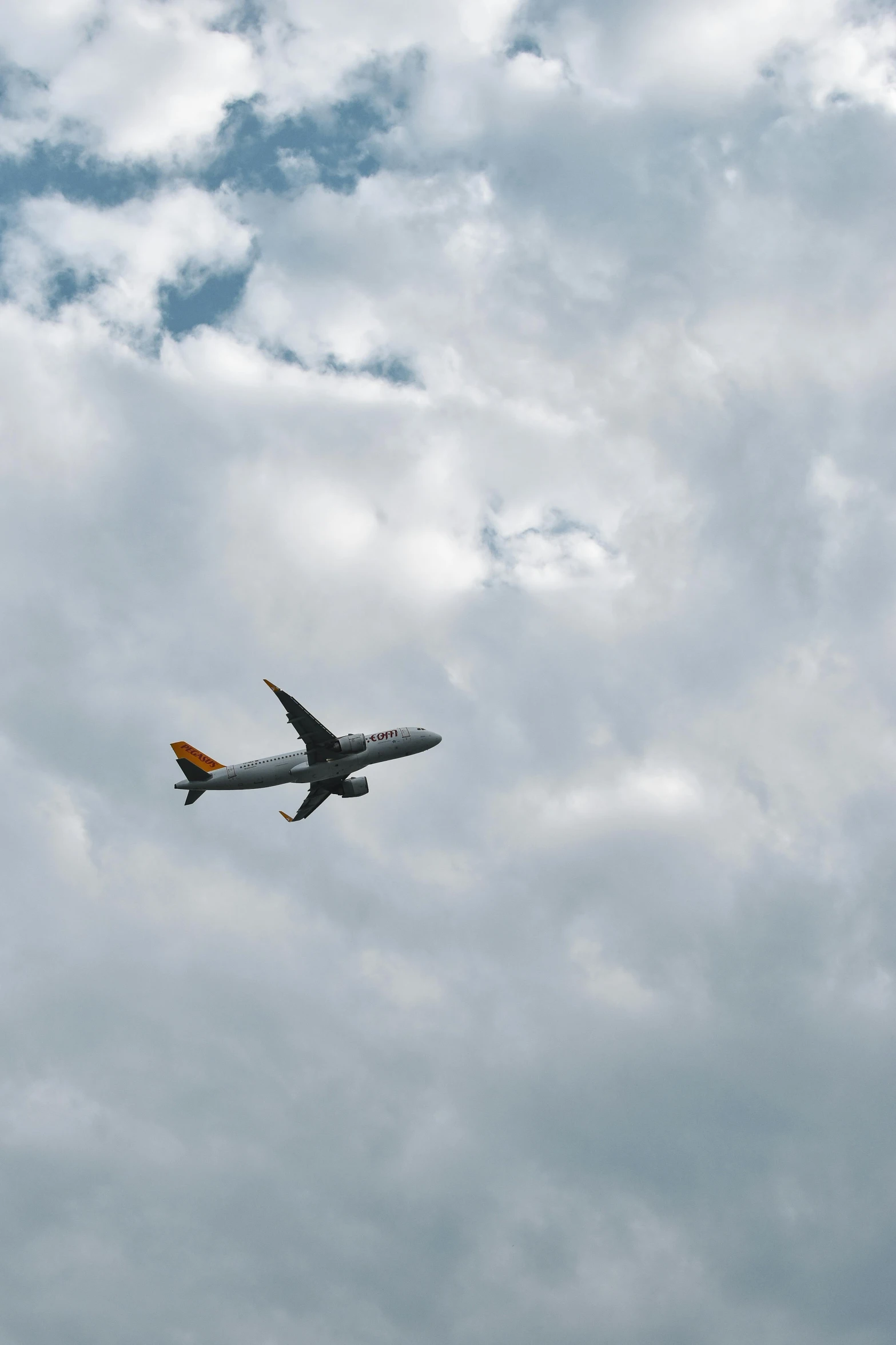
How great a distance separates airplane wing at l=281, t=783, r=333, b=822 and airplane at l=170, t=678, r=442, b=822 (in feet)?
0.24

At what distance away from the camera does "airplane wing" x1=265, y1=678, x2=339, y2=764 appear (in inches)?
6998

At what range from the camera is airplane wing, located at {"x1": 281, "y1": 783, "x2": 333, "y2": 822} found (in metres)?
190

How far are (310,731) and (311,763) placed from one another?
17.9 ft

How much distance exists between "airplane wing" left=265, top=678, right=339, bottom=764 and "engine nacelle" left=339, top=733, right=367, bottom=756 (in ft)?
2.06

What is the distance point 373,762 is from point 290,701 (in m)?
14.3

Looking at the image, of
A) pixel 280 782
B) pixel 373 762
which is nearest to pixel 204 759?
pixel 280 782

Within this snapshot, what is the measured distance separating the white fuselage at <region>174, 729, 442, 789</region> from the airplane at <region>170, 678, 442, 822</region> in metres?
0.07

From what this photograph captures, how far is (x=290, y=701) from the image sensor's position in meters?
177

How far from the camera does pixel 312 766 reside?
184 m

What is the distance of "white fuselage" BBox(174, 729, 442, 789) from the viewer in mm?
183250

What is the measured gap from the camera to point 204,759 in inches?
7456

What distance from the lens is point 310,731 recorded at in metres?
180

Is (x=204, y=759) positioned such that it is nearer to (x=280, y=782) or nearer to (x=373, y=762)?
(x=280, y=782)

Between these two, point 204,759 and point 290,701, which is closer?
point 290,701
